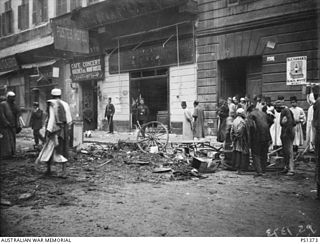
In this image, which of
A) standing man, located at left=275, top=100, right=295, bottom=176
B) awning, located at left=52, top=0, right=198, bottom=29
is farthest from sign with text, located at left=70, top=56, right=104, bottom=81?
standing man, located at left=275, top=100, right=295, bottom=176

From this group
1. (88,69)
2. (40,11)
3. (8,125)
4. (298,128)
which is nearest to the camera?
(8,125)

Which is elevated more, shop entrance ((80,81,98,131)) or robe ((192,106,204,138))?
shop entrance ((80,81,98,131))

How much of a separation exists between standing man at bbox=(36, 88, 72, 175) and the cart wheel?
119 inches

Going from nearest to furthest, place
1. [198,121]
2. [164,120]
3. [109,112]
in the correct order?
[198,121] < [164,120] < [109,112]

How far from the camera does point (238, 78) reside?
41.7ft

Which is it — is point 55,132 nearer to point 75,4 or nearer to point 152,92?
point 152,92

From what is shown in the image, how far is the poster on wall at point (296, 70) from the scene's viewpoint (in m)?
10.2

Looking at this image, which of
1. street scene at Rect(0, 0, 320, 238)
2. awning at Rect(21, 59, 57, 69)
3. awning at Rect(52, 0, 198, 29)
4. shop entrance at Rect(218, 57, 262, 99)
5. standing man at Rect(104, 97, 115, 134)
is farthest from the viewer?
awning at Rect(21, 59, 57, 69)

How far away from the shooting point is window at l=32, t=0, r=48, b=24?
15.3m

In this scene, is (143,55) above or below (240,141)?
above

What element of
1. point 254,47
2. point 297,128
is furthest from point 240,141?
point 254,47

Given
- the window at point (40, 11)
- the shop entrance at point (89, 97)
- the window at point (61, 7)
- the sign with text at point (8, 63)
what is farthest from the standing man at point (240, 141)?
the window at point (61, 7)

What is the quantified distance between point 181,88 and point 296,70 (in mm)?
4611

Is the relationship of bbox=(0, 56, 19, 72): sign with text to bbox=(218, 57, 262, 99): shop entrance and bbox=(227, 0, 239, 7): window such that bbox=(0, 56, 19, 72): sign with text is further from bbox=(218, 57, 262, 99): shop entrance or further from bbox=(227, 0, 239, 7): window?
bbox=(227, 0, 239, 7): window
